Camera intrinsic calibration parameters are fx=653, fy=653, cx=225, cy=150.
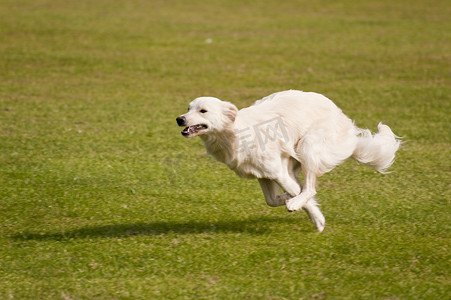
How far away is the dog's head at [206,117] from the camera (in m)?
5.96

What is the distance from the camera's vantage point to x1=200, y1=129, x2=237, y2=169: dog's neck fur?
619cm

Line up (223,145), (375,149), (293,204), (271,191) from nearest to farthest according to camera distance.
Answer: (223,145), (293,204), (271,191), (375,149)

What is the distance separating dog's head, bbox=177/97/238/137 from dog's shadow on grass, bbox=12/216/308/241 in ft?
4.11

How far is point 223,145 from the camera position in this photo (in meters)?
6.23

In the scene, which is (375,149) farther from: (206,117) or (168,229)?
(168,229)

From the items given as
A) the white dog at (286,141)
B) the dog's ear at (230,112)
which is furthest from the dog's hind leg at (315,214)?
the dog's ear at (230,112)

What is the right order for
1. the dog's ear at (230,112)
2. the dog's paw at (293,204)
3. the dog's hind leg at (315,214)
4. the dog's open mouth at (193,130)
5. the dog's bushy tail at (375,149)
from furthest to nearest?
1. the dog's bushy tail at (375,149)
2. the dog's hind leg at (315,214)
3. the dog's paw at (293,204)
4. the dog's ear at (230,112)
5. the dog's open mouth at (193,130)

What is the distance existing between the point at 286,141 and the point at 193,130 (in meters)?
1.05

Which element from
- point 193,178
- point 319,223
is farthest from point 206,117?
point 193,178

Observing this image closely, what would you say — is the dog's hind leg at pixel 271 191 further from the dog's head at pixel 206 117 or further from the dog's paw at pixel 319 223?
the dog's head at pixel 206 117

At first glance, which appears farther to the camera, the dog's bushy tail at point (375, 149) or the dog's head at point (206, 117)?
the dog's bushy tail at point (375, 149)

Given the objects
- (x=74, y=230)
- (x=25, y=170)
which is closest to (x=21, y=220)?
(x=74, y=230)

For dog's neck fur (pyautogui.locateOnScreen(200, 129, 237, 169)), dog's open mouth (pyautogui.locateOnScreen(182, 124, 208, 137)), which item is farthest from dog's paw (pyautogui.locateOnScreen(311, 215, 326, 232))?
dog's open mouth (pyautogui.locateOnScreen(182, 124, 208, 137))

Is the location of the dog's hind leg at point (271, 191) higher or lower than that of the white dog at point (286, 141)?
lower
